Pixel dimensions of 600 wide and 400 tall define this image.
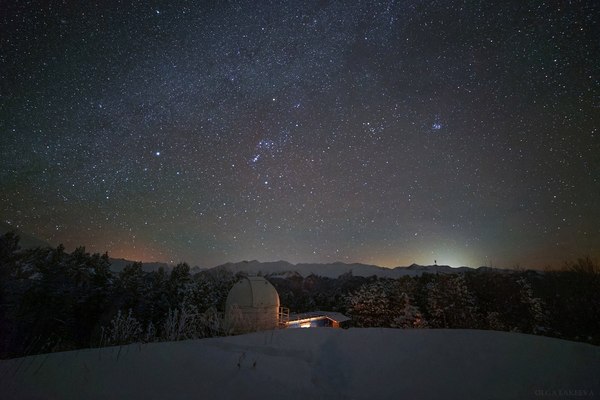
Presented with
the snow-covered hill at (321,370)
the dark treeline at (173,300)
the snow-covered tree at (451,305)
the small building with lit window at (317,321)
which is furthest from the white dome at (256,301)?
the snow-covered hill at (321,370)

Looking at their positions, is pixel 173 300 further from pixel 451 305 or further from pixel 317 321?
pixel 451 305

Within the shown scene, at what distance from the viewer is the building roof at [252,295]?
22.5 m

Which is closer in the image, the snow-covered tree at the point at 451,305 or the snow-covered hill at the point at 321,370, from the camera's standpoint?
the snow-covered hill at the point at 321,370

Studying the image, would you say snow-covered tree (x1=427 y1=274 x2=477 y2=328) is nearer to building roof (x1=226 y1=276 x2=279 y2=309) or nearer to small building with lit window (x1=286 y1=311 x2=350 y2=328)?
small building with lit window (x1=286 y1=311 x2=350 y2=328)

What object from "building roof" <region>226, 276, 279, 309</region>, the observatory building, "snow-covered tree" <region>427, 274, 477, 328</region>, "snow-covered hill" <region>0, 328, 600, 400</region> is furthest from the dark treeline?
"snow-covered hill" <region>0, 328, 600, 400</region>

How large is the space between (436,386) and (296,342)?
258 centimetres

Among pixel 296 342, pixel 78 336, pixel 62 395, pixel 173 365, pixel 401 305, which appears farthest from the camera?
pixel 401 305

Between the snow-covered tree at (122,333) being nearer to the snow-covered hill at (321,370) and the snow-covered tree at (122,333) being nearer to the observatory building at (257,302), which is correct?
the snow-covered hill at (321,370)

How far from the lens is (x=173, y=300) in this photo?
2786cm

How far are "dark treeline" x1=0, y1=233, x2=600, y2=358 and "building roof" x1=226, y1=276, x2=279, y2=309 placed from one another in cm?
201

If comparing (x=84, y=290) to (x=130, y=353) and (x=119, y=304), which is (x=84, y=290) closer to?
(x=119, y=304)

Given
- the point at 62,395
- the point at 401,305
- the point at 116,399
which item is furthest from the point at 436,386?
the point at 401,305

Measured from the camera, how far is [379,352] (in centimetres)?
509

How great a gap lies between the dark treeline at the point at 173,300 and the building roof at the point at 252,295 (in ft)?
6.58
